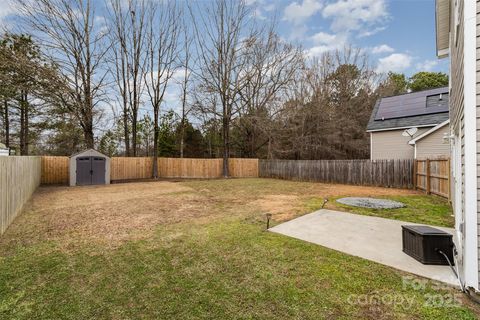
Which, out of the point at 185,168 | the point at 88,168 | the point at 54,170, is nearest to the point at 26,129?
the point at 54,170

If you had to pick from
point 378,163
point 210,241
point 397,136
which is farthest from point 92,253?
point 397,136

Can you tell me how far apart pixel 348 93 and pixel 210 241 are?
2150cm

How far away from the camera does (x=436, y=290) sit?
2359mm

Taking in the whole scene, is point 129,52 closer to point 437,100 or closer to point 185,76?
point 185,76

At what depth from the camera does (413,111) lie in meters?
12.6

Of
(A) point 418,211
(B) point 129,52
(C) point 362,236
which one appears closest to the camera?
(C) point 362,236

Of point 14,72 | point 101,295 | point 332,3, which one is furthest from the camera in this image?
→ point 14,72

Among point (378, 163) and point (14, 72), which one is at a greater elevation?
point (14, 72)

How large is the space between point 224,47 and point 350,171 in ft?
40.8

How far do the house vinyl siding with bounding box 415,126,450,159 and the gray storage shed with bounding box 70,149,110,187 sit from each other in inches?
649

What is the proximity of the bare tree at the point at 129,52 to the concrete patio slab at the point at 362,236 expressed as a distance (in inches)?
638

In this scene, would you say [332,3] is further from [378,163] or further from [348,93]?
[348,93]

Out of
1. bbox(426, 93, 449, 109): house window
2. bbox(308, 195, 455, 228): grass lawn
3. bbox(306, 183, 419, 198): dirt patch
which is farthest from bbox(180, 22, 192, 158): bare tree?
bbox(426, 93, 449, 109): house window

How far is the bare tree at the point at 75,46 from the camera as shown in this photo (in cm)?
1342
